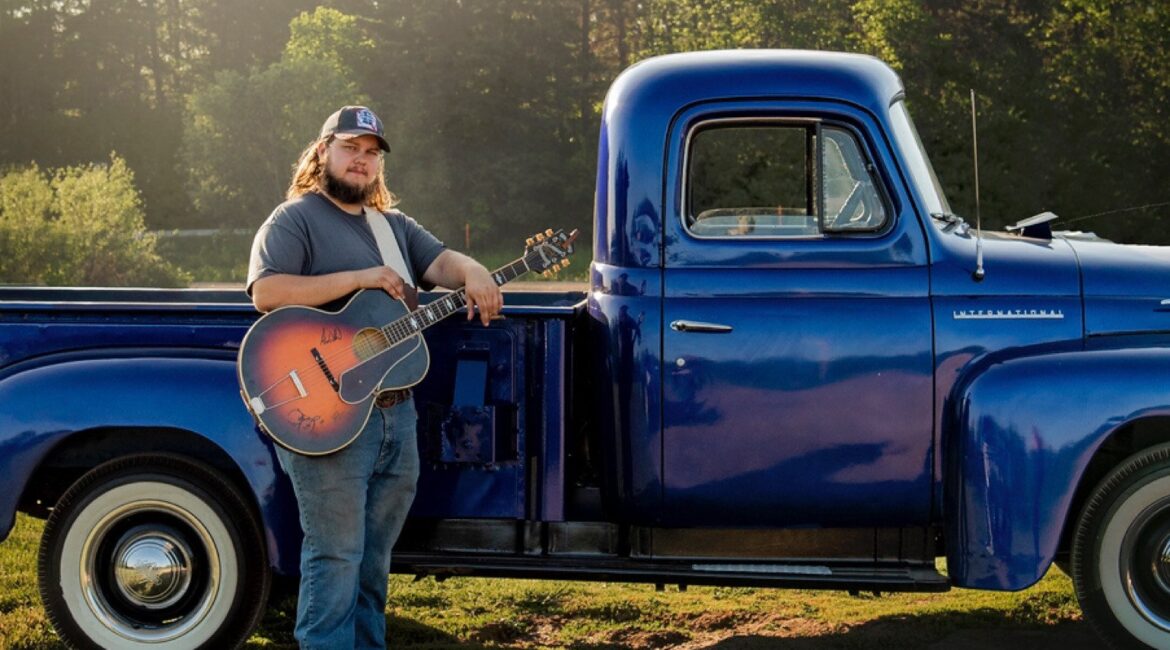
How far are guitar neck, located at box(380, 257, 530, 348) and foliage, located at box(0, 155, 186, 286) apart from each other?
18.9 m

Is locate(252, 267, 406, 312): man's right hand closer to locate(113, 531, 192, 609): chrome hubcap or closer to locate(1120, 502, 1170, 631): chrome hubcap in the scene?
locate(113, 531, 192, 609): chrome hubcap

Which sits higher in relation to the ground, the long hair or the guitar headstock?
the long hair

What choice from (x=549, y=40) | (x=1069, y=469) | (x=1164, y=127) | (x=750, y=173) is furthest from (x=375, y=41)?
(x=1069, y=469)

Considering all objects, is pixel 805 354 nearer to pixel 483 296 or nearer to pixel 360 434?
pixel 483 296

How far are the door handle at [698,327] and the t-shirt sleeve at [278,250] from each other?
1196 millimetres

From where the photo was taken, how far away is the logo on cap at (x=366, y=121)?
4.04 meters

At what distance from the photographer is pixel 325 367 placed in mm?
3963

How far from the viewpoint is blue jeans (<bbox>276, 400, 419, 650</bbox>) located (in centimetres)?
394

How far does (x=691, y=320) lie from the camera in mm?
4277

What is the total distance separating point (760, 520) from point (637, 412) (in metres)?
0.55

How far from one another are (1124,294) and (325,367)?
8.45ft

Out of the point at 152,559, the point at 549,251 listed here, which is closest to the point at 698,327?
the point at 549,251
